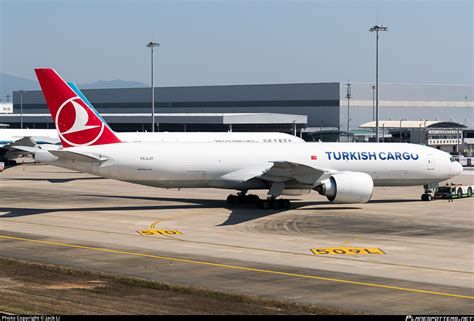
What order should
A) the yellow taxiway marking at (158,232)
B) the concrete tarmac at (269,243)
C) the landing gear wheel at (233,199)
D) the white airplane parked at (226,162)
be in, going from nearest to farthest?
the concrete tarmac at (269,243)
the yellow taxiway marking at (158,232)
the white airplane parked at (226,162)
the landing gear wheel at (233,199)

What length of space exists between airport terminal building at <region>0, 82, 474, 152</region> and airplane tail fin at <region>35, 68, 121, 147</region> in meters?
96.9

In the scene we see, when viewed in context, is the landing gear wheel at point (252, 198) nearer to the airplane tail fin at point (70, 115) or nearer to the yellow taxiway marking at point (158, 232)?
the airplane tail fin at point (70, 115)

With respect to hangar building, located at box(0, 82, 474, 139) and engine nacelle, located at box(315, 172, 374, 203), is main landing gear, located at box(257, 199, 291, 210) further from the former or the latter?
hangar building, located at box(0, 82, 474, 139)

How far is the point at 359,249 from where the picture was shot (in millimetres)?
36500

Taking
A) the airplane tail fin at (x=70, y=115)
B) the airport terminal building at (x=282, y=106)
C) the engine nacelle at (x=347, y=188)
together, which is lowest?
the engine nacelle at (x=347, y=188)

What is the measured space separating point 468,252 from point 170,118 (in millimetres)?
121338

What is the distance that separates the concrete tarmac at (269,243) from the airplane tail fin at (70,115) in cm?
465

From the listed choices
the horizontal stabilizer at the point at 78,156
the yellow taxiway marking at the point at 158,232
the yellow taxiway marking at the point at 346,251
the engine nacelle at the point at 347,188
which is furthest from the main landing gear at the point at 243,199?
the yellow taxiway marking at the point at 346,251

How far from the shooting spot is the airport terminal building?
15525 cm

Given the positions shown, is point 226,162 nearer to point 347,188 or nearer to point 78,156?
point 347,188

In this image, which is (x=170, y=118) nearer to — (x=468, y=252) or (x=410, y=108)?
(x=410, y=108)

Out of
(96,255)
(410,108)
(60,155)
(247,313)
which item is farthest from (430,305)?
(410,108)

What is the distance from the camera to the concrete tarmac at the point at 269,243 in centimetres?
2748

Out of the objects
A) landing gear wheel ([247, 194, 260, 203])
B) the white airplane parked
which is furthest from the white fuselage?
landing gear wheel ([247, 194, 260, 203])
